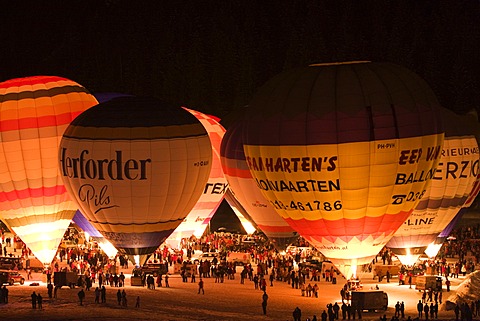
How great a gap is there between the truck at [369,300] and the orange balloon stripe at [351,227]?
1333mm

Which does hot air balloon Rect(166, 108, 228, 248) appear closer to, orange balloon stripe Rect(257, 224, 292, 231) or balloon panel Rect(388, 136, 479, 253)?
orange balloon stripe Rect(257, 224, 292, 231)

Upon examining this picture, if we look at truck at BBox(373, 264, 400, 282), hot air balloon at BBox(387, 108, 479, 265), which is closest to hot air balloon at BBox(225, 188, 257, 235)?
truck at BBox(373, 264, 400, 282)

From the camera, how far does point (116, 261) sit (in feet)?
129

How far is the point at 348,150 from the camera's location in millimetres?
30750

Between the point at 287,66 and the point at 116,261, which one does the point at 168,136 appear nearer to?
the point at 116,261

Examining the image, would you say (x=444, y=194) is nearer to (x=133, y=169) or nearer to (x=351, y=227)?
(x=351, y=227)

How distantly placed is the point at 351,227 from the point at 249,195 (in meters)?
6.71

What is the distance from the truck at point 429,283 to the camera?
Answer: 34156mm

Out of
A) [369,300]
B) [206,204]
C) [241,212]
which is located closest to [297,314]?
[369,300]

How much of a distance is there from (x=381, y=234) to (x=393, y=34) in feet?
138

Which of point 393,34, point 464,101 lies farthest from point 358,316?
point 393,34

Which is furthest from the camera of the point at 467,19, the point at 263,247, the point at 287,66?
the point at 467,19

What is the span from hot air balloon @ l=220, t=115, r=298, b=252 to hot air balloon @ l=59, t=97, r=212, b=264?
257 cm

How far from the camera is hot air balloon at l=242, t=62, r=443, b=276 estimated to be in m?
30.8
